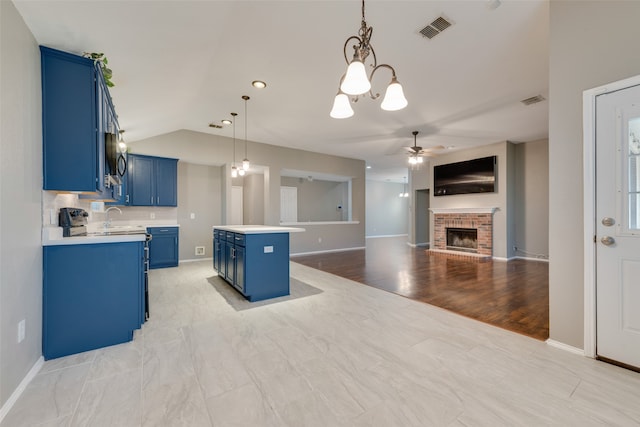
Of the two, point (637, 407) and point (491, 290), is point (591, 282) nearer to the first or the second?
point (637, 407)

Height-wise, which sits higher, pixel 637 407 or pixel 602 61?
pixel 602 61

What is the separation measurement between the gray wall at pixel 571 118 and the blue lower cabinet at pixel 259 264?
2865 millimetres

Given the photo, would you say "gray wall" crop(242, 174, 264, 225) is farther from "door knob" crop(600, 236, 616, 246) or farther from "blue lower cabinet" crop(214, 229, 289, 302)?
"door knob" crop(600, 236, 616, 246)

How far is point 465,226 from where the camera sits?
286 inches

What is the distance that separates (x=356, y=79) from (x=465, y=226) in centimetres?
708

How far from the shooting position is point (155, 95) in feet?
11.2

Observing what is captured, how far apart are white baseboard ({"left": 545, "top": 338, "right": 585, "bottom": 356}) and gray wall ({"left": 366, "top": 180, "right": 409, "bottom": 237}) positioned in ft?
33.4

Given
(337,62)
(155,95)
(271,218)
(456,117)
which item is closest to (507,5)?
(337,62)

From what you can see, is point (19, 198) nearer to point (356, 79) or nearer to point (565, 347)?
point (356, 79)

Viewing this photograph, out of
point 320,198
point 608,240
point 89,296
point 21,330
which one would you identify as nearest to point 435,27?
point 608,240

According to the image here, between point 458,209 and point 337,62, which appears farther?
point 458,209

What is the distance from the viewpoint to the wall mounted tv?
6.74m

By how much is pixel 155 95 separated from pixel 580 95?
4426 millimetres

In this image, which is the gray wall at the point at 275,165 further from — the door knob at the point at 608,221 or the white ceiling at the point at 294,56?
the door knob at the point at 608,221
